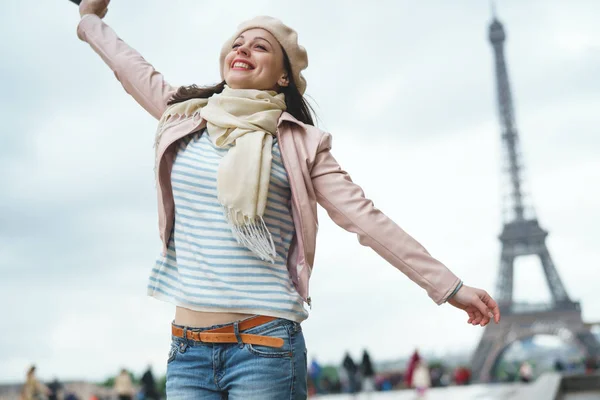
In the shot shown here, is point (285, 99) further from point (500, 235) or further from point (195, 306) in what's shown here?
point (500, 235)

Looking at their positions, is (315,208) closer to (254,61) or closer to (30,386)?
(254,61)

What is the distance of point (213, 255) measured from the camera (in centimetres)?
192

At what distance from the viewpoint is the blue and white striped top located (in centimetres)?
189

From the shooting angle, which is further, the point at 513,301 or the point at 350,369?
the point at 513,301

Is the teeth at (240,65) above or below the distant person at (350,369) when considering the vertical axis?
above

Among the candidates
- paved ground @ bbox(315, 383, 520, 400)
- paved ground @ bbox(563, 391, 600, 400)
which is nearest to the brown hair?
paved ground @ bbox(563, 391, 600, 400)

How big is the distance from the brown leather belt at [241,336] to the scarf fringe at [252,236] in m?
0.16

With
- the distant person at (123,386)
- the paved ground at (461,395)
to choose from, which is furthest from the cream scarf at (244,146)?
the distant person at (123,386)

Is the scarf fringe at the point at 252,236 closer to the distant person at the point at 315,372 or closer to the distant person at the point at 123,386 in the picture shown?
the distant person at the point at 123,386

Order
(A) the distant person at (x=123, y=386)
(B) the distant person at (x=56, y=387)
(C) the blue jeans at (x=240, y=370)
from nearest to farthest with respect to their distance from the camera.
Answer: (C) the blue jeans at (x=240, y=370) → (A) the distant person at (x=123, y=386) → (B) the distant person at (x=56, y=387)

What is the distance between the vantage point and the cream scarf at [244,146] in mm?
1896

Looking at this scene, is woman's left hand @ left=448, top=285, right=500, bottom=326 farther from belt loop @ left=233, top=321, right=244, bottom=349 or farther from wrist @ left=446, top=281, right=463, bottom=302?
belt loop @ left=233, top=321, right=244, bottom=349

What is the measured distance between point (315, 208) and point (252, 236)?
240 mm

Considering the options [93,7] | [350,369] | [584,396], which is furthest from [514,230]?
[93,7]
